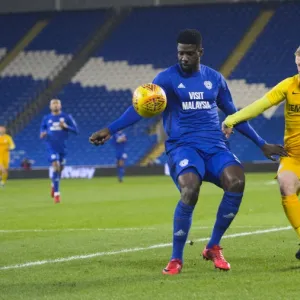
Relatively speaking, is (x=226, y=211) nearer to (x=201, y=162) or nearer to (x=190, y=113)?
(x=201, y=162)

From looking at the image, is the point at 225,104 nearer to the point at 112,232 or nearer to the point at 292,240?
the point at 292,240

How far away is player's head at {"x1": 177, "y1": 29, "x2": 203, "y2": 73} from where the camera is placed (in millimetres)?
8352

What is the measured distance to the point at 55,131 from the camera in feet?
71.6

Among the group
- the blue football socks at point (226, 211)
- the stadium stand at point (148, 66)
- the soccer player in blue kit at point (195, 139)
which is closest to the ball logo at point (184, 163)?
the soccer player in blue kit at point (195, 139)

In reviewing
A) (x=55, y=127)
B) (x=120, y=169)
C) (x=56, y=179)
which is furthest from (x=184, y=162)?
(x=120, y=169)

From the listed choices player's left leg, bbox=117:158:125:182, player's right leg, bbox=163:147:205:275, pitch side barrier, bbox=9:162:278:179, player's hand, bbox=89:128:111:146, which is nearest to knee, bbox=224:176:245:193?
player's right leg, bbox=163:147:205:275

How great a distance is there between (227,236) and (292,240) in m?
0.96

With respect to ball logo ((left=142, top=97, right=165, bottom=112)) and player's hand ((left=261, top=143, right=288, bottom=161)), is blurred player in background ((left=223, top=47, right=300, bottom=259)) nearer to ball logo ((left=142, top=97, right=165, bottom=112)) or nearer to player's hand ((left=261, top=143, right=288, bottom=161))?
player's hand ((left=261, top=143, right=288, bottom=161))

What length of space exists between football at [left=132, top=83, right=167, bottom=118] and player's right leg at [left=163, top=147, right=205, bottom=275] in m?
0.48

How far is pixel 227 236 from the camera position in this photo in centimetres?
1146

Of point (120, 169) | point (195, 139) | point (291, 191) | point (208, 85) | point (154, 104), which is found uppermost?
point (208, 85)

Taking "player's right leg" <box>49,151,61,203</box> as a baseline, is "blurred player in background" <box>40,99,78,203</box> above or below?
above

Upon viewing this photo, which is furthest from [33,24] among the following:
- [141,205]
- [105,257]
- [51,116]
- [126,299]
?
[126,299]

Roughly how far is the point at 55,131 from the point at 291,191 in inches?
543
